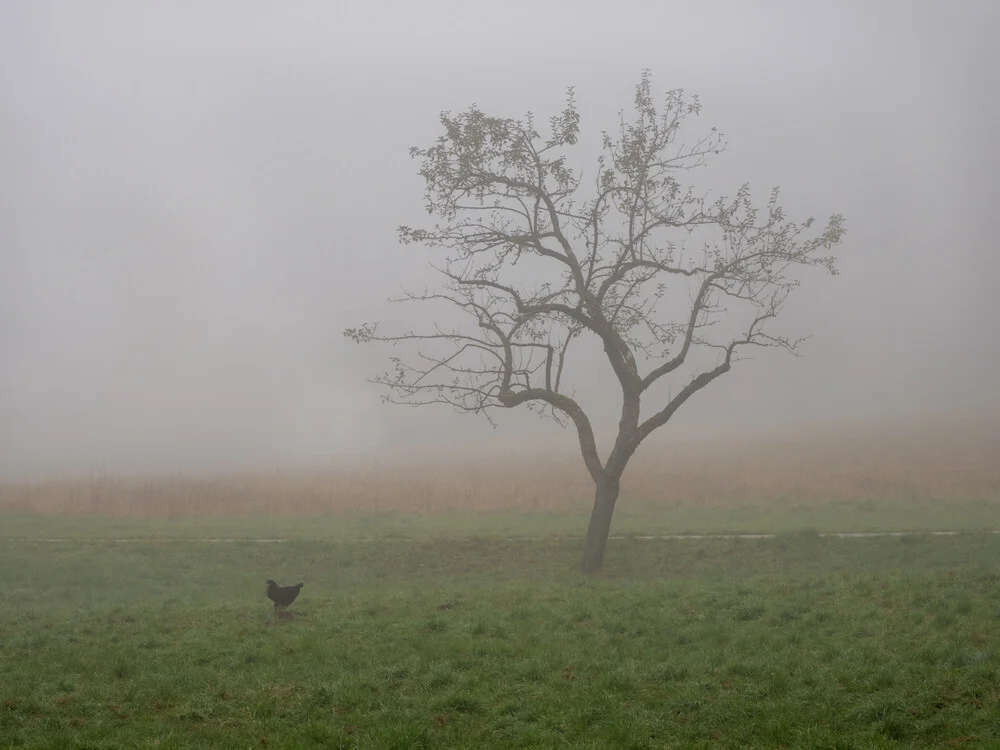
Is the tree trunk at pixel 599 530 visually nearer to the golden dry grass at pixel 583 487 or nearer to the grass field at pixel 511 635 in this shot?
the grass field at pixel 511 635

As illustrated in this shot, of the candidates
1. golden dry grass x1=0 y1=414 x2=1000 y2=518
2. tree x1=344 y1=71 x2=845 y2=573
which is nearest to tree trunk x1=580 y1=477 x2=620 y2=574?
tree x1=344 y1=71 x2=845 y2=573

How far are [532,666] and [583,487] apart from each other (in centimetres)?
3059

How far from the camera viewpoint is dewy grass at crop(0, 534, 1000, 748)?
988 cm

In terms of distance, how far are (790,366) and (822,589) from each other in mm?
101304

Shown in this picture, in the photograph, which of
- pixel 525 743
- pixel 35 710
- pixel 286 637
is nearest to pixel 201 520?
pixel 286 637

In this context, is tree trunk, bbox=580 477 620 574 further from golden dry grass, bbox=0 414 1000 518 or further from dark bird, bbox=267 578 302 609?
golden dry grass, bbox=0 414 1000 518

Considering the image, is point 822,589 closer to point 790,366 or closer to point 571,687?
point 571,687

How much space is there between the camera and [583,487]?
42.6 metres

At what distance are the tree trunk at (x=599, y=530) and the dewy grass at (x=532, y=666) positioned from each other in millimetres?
1681

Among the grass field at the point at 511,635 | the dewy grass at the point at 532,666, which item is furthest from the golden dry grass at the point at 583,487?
the dewy grass at the point at 532,666

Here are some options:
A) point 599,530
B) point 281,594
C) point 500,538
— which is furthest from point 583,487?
point 281,594

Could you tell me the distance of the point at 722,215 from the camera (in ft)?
78.2

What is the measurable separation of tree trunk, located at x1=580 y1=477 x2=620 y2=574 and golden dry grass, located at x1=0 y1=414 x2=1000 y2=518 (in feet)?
43.3

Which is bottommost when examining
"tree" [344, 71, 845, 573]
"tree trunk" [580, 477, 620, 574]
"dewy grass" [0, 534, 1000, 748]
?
"dewy grass" [0, 534, 1000, 748]
